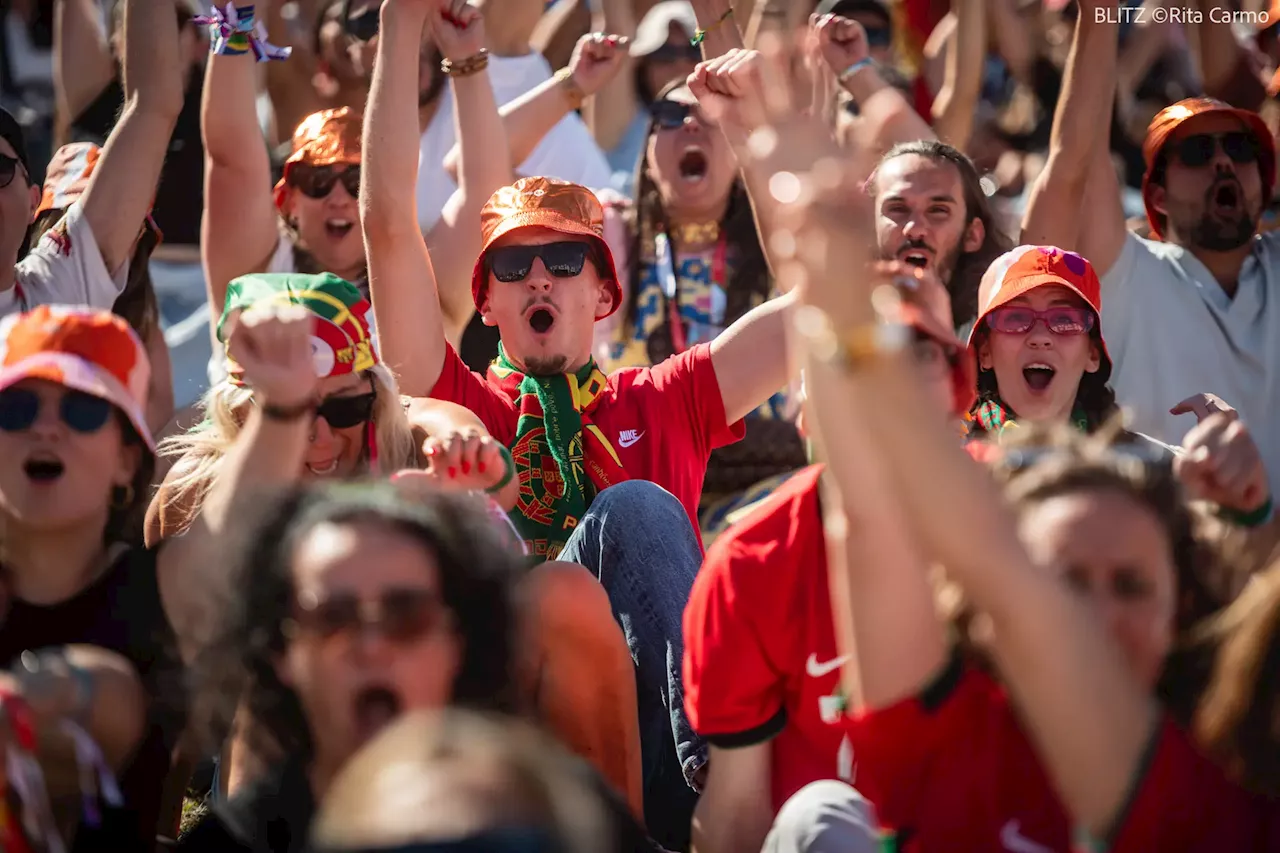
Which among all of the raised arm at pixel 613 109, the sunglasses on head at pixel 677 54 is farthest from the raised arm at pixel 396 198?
the raised arm at pixel 613 109

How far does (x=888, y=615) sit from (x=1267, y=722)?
48cm

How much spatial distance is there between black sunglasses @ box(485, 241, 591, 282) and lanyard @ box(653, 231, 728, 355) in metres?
1.23

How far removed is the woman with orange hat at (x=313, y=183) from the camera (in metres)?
4.54

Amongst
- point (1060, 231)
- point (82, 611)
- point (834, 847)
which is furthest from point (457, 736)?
point (1060, 231)

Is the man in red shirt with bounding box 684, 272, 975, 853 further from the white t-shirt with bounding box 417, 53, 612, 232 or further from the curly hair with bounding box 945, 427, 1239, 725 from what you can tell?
the white t-shirt with bounding box 417, 53, 612, 232

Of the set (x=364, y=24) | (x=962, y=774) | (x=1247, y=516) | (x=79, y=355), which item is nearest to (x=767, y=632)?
(x=962, y=774)

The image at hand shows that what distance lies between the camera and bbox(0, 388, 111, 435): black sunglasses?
2.82 meters

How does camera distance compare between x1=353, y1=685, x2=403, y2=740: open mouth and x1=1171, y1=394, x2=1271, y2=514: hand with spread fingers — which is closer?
x1=353, y1=685, x2=403, y2=740: open mouth

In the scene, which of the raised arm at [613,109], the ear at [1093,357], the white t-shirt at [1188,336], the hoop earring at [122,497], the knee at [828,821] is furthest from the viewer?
the raised arm at [613,109]

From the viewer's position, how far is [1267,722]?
2047mm

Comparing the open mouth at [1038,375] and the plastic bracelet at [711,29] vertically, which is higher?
the plastic bracelet at [711,29]

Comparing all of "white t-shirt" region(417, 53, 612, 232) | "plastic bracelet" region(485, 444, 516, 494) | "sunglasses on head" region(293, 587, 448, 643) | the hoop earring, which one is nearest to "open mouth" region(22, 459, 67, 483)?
the hoop earring

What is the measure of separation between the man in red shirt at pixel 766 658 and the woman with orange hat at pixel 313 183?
7.15 ft

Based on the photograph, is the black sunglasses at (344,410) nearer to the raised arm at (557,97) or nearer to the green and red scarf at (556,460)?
the green and red scarf at (556,460)
